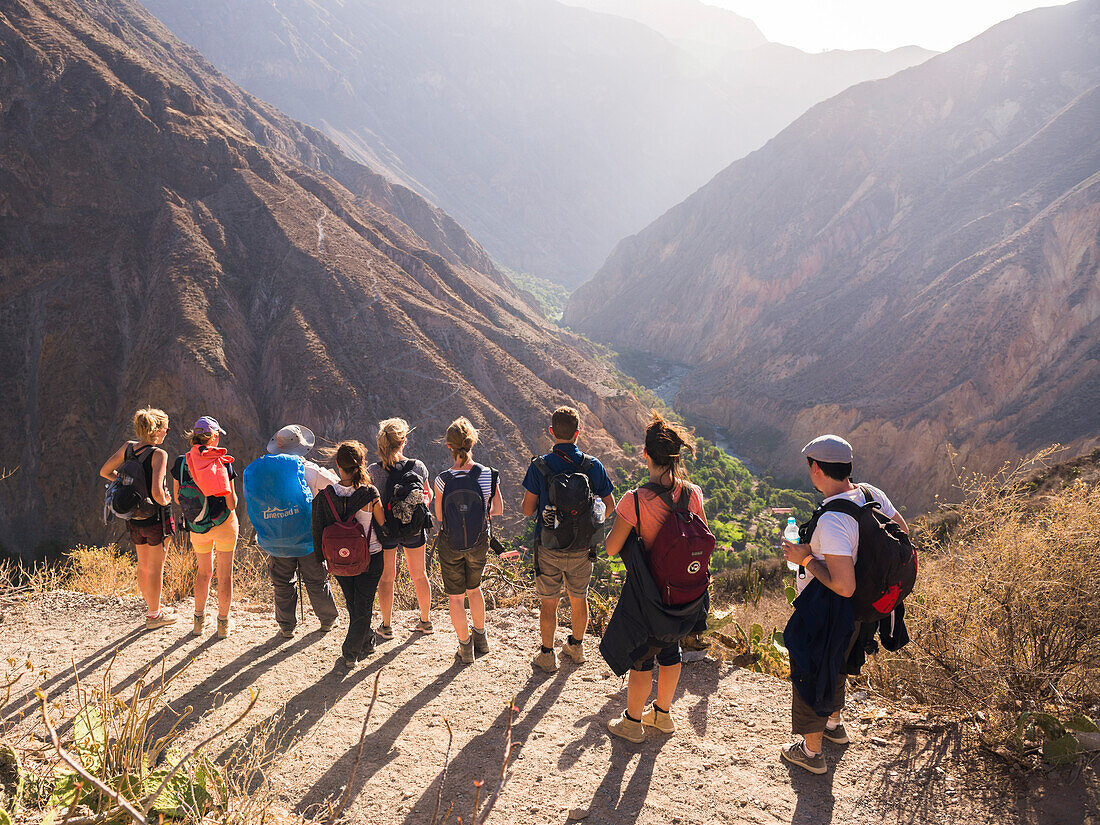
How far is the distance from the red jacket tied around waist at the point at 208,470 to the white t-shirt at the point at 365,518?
1.02 metres

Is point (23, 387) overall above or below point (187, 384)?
below

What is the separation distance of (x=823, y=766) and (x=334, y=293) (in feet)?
71.5

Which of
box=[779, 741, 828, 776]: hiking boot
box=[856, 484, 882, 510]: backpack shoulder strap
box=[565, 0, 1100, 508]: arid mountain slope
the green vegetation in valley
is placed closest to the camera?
box=[856, 484, 882, 510]: backpack shoulder strap

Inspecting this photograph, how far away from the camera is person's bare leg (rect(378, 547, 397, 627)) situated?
4637 mm

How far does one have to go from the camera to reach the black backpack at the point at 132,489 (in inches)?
171

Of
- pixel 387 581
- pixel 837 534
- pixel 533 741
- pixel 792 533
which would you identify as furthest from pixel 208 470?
pixel 837 534

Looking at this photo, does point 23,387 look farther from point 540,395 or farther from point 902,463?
point 902,463

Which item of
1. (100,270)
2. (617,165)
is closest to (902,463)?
(100,270)

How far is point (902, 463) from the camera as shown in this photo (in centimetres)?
2608

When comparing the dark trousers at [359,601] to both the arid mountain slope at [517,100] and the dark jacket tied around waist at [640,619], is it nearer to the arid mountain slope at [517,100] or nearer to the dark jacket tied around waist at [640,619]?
the dark jacket tied around waist at [640,619]

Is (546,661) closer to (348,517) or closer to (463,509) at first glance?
(463,509)

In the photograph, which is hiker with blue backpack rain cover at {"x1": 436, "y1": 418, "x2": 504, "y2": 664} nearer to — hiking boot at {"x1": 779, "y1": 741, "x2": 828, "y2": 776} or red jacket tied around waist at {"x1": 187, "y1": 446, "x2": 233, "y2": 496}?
red jacket tied around waist at {"x1": 187, "y1": 446, "x2": 233, "y2": 496}

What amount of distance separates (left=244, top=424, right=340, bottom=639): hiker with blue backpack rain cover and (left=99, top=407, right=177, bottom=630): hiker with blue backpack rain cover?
0.72m

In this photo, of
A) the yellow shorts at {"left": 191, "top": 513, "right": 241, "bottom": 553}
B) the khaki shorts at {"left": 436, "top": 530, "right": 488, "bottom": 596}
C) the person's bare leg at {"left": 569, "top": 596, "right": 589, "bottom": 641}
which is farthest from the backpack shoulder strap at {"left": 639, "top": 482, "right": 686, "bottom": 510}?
the yellow shorts at {"left": 191, "top": 513, "right": 241, "bottom": 553}
